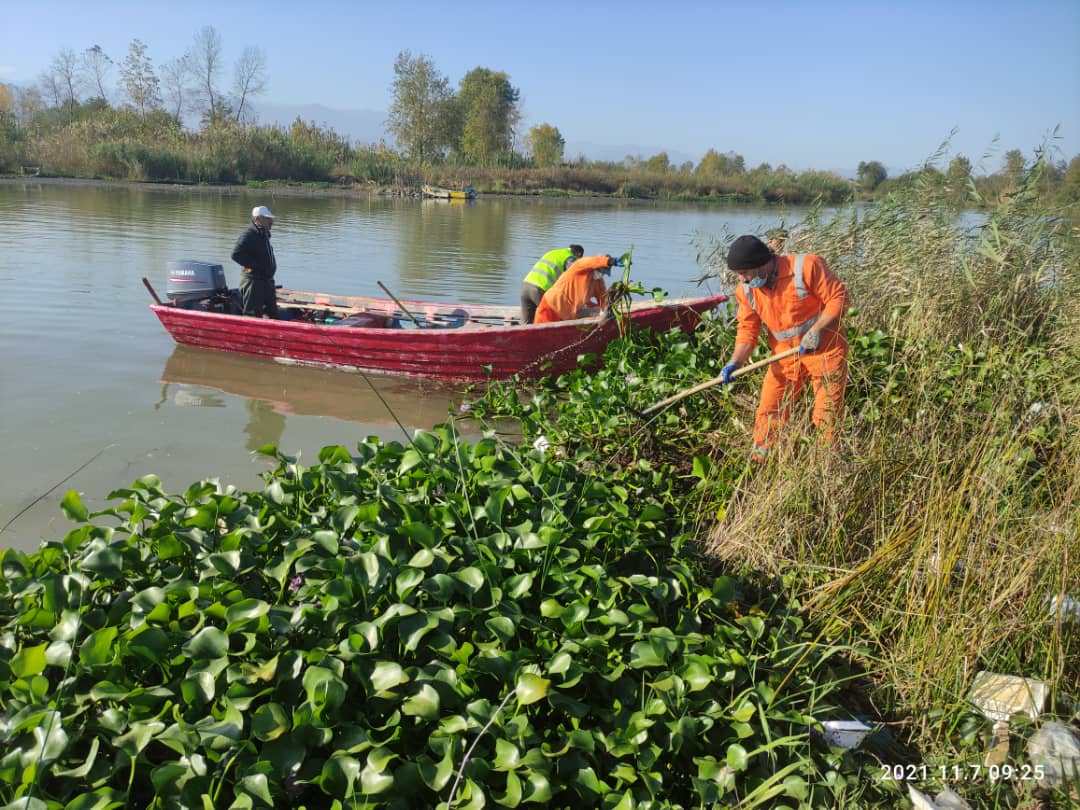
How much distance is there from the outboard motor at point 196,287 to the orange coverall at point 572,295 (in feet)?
13.7

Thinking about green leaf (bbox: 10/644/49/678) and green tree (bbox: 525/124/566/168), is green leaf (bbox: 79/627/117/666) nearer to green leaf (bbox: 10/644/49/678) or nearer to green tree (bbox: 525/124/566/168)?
green leaf (bbox: 10/644/49/678)

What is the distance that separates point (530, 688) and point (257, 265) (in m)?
7.17

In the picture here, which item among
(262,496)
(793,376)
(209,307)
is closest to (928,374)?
(793,376)

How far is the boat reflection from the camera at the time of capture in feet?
23.0

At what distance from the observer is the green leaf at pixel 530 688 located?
2078 mm

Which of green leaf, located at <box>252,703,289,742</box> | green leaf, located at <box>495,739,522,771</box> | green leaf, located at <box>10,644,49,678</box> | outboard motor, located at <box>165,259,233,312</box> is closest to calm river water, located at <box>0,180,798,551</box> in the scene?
outboard motor, located at <box>165,259,233,312</box>

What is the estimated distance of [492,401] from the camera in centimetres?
608

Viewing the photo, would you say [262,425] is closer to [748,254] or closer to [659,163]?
[748,254]

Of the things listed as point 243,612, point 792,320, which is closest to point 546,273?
point 792,320

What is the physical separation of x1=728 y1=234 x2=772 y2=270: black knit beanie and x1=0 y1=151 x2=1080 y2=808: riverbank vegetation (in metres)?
1.11

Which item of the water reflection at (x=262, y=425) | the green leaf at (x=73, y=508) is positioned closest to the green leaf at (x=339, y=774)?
the green leaf at (x=73, y=508)

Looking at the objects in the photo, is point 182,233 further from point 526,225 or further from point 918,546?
point 918,546

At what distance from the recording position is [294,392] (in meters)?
7.61

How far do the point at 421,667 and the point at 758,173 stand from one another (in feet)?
208
